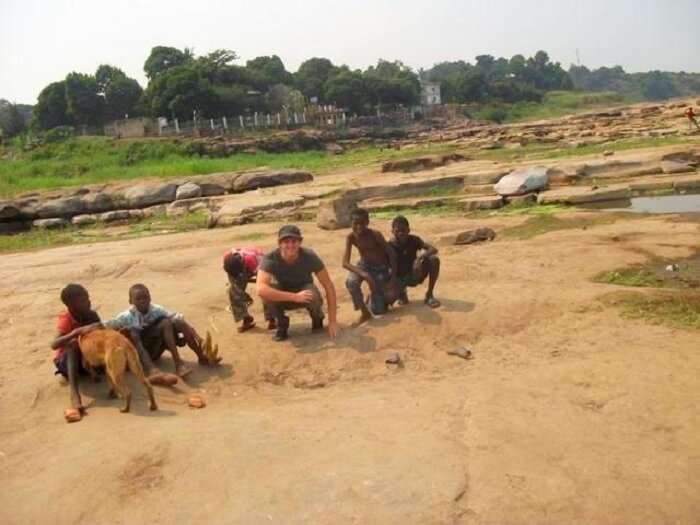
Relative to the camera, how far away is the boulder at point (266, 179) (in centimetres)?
2084

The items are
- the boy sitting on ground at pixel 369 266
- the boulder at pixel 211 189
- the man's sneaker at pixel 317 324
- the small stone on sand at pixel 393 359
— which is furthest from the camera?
the boulder at pixel 211 189

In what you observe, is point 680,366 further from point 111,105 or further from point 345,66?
point 345,66

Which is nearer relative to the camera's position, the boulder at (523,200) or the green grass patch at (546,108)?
the boulder at (523,200)

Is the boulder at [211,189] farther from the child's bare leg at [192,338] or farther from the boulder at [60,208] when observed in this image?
the child's bare leg at [192,338]

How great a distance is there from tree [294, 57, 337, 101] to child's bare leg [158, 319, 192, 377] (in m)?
59.2

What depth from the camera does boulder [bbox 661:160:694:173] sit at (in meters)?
13.9

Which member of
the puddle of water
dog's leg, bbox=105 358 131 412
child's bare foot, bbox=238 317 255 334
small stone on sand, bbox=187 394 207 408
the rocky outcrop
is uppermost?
the rocky outcrop

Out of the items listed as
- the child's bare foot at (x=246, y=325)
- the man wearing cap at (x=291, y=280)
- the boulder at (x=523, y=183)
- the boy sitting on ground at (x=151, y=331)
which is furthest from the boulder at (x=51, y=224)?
the boy sitting on ground at (x=151, y=331)

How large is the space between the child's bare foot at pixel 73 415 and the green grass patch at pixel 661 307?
14.2 ft

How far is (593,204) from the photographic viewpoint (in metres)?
12.5

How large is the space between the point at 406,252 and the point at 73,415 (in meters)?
3.26

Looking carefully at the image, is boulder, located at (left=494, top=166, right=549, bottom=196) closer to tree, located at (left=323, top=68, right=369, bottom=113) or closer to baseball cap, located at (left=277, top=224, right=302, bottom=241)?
baseball cap, located at (left=277, top=224, right=302, bottom=241)

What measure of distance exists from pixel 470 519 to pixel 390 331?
280cm

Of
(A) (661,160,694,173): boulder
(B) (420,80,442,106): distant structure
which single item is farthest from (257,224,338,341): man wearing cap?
(B) (420,80,442,106): distant structure
